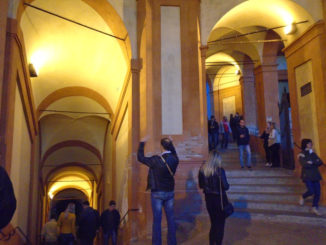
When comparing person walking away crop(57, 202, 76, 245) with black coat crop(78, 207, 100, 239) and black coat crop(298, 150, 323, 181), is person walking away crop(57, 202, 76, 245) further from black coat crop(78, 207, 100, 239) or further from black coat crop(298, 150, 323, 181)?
black coat crop(298, 150, 323, 181)

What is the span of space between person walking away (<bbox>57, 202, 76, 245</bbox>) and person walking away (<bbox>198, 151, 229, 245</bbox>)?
568 centimetres

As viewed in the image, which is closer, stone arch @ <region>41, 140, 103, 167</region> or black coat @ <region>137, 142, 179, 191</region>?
black coat @ <region>137, 142, 179, 191</region>

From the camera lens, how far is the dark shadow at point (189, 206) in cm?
641

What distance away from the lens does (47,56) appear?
399 inches

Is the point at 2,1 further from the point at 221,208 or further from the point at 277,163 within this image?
the point at 277,163

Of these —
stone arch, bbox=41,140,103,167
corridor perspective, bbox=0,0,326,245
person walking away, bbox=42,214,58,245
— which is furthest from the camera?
stone arch, bbox=41,140,103,167

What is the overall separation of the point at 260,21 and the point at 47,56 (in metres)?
6.25

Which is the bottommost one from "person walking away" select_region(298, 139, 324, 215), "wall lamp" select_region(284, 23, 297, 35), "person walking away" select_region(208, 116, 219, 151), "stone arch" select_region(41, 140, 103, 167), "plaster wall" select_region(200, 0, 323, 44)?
"person walking away" select_region(298, 139, 324, 215)

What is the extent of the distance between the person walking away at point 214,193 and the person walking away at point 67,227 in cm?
568

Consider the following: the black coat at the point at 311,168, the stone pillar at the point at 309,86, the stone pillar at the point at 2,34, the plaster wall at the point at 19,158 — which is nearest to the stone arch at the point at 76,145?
the plaster wall at the point at 19,158

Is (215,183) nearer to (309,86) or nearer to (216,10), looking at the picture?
(309,86)

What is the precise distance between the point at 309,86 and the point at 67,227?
23.4 feet

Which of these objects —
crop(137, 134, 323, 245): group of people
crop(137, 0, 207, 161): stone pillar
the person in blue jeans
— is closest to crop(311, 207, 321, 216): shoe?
crop(137, 0, 207, 161): stone pillar

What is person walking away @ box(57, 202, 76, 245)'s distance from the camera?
9.05 meters
